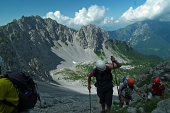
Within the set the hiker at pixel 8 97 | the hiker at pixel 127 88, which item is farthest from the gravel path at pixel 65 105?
the hiker at pixel 127 88

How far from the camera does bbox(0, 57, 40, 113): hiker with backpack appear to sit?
6066 millimetres

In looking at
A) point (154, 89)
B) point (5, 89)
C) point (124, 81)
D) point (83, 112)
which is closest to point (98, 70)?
point (124, 81)

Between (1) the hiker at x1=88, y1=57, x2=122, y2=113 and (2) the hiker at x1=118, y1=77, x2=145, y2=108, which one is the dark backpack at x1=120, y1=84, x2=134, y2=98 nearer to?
(2) the hiker at x1=118, y1=77, x2=145, y2=108

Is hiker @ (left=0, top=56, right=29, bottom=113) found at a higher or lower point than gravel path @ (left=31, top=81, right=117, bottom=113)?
higher

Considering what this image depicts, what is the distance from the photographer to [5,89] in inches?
235

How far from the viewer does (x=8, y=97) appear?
20.3 feet

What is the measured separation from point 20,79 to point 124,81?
11.3 m

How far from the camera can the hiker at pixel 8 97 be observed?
5.96 m

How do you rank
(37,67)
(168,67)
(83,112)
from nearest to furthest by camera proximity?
(83,112), (168,67), (37,67)

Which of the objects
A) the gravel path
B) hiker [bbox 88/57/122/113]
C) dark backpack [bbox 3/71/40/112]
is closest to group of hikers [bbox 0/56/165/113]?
hiker [bbox 88/57/122/113]

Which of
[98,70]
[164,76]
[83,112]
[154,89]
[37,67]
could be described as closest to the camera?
[98,70]

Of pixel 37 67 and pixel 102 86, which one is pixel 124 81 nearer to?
pixel 102 86

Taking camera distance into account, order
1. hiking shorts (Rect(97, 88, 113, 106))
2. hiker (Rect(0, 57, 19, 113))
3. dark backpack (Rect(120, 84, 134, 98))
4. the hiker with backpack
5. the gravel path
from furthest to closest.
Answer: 1. the gravel path
2. dark backpack (Rect(120, 84, 134, 98))
3. hiking shorts (Rect(97, 88, 113, 106))
4. the hiker with backpack
5. hiker (Rect(0, 57, 19, 113))

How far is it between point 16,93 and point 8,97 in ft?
0.91
